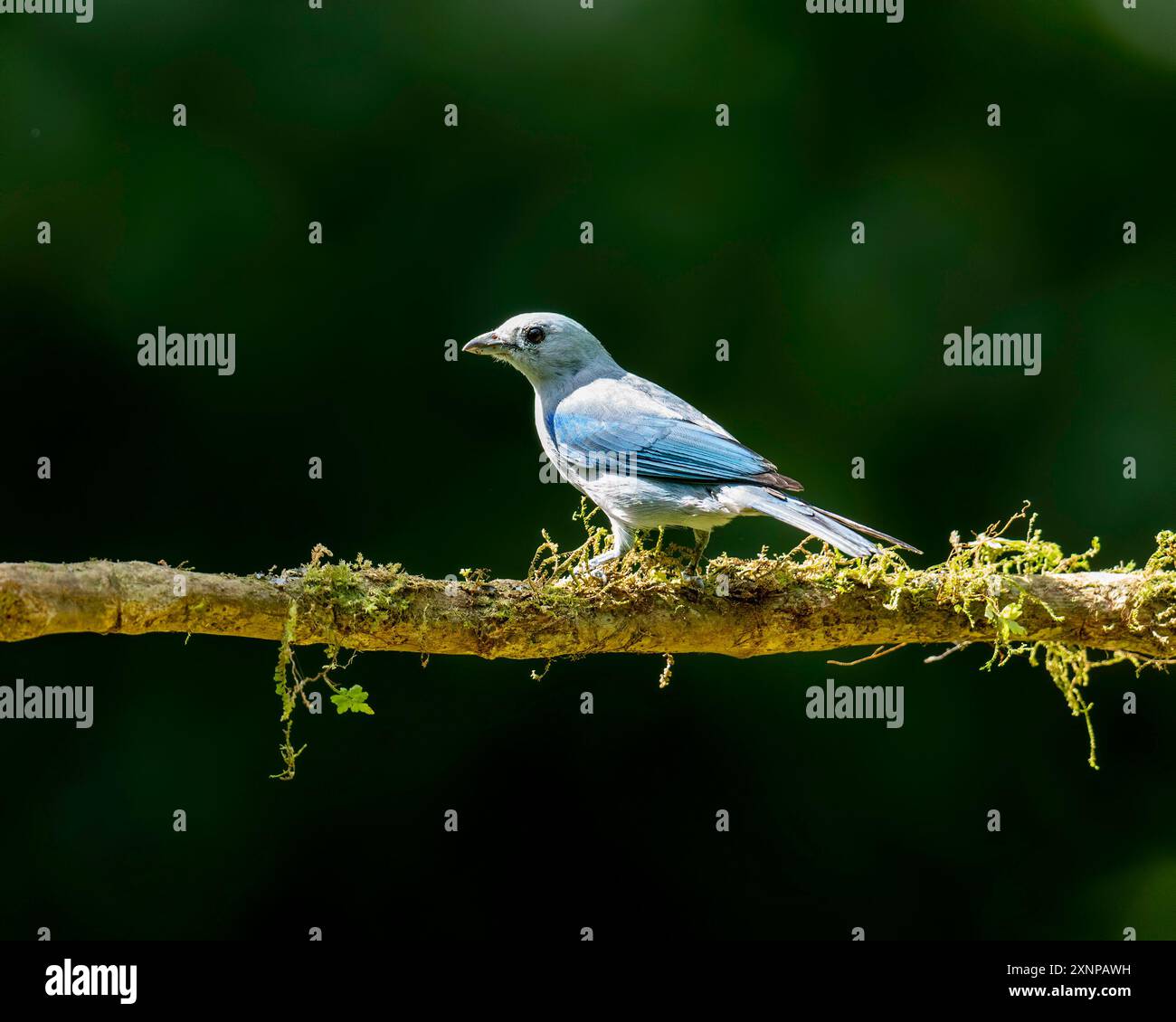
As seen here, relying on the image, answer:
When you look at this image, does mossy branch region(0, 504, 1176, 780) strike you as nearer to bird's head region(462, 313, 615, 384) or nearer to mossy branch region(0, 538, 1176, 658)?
mossy branch region(0, 538, 1176, 658)

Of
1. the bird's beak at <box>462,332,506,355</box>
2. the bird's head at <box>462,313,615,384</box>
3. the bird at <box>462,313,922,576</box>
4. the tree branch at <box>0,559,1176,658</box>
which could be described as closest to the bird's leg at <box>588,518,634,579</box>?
the bird at <box>462,313,922,576</box>

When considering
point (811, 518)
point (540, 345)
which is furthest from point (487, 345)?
point (811, 518)

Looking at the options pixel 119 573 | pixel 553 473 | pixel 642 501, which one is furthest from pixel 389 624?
pixel 553 473

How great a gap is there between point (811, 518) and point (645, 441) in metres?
0.74

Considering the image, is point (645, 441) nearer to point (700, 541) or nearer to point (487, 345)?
point (700, 541)

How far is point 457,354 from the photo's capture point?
6.34 m

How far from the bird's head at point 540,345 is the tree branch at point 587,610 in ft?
3.97

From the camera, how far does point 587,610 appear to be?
375 centimetres

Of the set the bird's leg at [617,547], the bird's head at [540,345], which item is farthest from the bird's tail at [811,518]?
the bird's head at [540,345]

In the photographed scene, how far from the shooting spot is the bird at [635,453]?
3.96m

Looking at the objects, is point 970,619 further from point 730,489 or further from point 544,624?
point 544,624

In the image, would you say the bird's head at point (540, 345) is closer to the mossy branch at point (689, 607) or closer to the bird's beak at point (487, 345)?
the bird's beak at point (487, 345)

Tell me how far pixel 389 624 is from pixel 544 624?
16.5 inches

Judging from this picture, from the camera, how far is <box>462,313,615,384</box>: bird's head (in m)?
4.78
